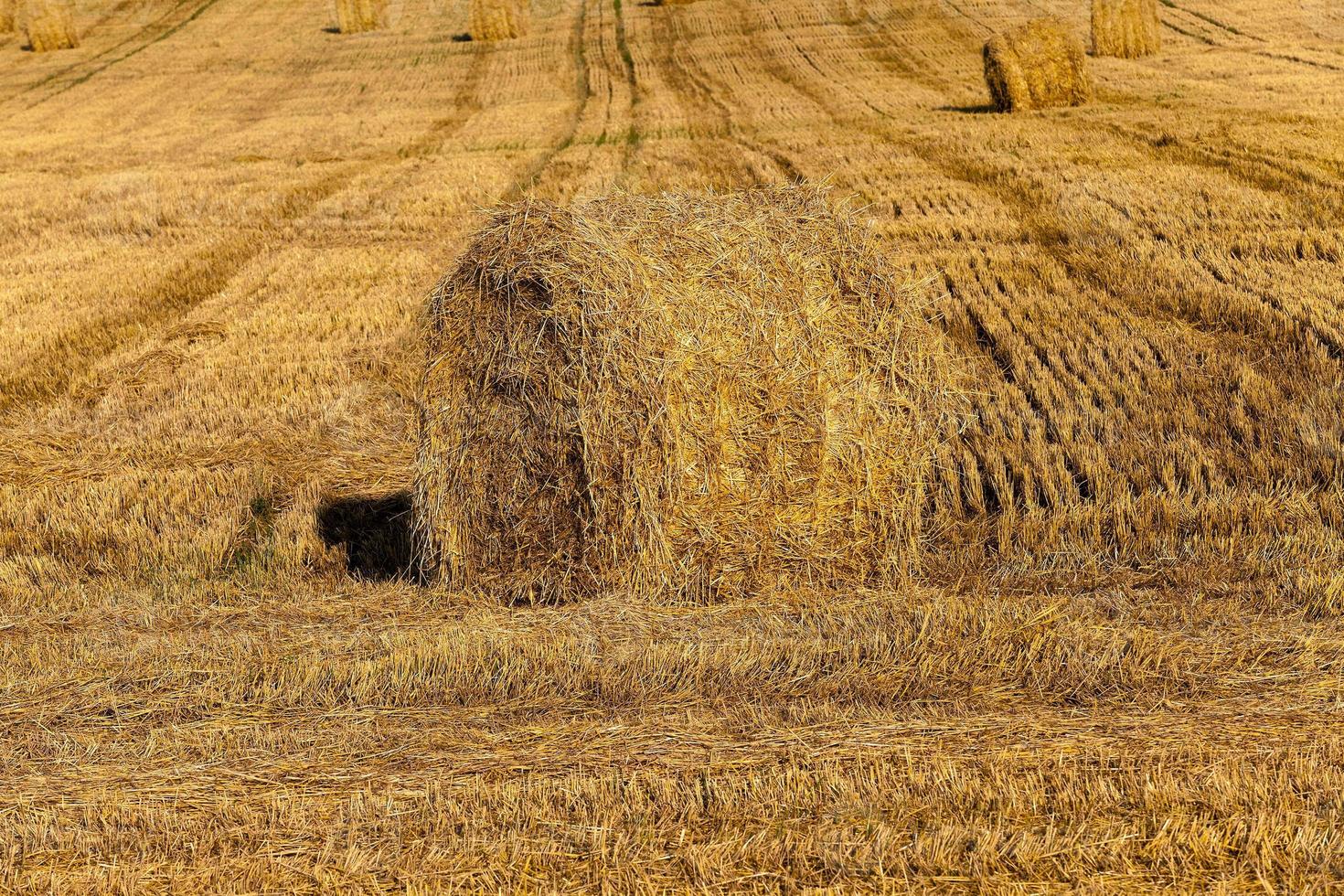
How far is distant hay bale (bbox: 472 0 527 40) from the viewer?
33.8 m

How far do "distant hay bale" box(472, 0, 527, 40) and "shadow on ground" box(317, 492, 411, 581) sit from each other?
29.0 m

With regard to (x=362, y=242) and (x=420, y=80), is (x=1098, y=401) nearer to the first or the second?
(x=362, y=242)

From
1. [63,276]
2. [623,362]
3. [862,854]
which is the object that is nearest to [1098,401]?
[623,362]

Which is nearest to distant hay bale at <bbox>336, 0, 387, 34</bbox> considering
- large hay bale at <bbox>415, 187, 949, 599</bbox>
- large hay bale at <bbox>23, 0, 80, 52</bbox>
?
large hay bale at <bbox>23, 0, 80, 52</bbox>

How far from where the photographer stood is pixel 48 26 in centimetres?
3569

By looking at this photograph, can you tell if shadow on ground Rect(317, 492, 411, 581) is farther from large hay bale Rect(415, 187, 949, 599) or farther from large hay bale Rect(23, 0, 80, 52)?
large hay bale Rect(23, 0, 80, 52)

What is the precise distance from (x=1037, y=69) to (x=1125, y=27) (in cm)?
656

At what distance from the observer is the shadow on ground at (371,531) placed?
21.2 feet

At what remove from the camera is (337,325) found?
427 inches

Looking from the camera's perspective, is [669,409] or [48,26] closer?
[669,409]

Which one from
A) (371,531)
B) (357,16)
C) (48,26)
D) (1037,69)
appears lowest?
(357,16)

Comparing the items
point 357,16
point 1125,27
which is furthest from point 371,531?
point 357,16

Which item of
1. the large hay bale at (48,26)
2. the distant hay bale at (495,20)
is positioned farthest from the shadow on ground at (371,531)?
the large hay bale at (48,26)

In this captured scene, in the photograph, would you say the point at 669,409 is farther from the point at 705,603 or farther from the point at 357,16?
the point at 357,16
